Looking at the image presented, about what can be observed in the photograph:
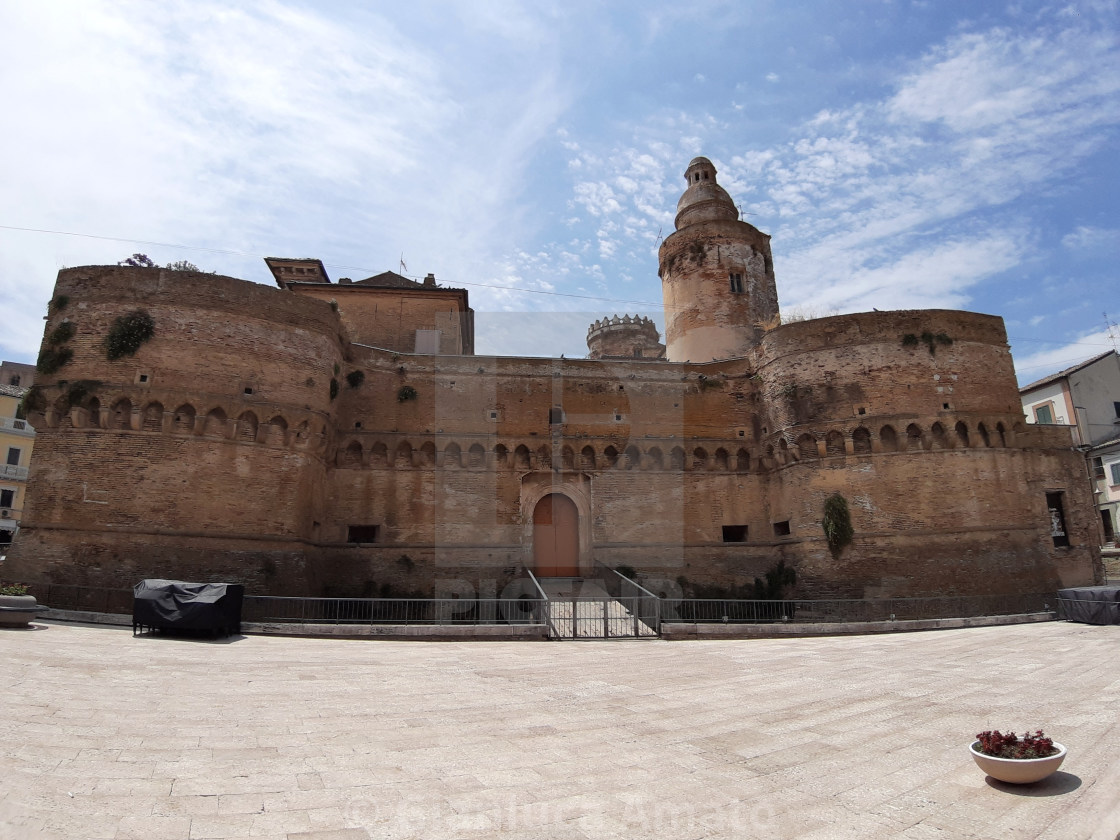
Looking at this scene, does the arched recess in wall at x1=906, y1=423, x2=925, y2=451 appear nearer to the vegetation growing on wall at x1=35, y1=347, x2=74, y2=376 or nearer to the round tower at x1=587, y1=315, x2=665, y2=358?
the round tower at x1=587, y1=315, x2=665, y2=358

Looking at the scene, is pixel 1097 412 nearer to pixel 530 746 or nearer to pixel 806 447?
pixel 806 447

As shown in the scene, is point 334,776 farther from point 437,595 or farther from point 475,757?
point 437,595

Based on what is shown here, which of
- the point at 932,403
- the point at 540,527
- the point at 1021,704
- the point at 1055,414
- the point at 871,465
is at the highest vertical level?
the point at 1055,414

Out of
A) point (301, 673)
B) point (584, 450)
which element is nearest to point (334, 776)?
point (301, 673)

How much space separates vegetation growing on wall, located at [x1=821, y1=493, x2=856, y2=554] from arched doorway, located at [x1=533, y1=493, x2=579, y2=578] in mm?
8315

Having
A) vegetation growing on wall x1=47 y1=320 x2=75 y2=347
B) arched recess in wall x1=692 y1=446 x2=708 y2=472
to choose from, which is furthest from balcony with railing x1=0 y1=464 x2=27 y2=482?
arched recess in wall x1=692 y1=446 x2=708 y2=472

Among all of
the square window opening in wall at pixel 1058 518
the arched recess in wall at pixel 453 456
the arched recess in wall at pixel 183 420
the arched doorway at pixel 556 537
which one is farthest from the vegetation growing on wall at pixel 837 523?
the arched recess in wall at pixel 183 420

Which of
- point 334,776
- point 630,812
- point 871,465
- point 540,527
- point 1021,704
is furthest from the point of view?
point 540,527

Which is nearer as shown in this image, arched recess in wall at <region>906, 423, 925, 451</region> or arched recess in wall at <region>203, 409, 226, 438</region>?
arched recess in wall at <region>203, 409, 226, 438</region>

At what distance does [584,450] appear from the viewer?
2334cm

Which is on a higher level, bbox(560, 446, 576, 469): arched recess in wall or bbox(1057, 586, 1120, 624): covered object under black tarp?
bbox(560, 446, 576, 469): arched recess in wall

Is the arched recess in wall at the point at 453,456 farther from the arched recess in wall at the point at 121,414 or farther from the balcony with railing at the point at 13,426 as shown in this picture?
the balcony with railing at the point at 13,426

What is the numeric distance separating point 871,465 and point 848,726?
15790 millimetres

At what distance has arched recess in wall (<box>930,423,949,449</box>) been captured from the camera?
20906 mm
